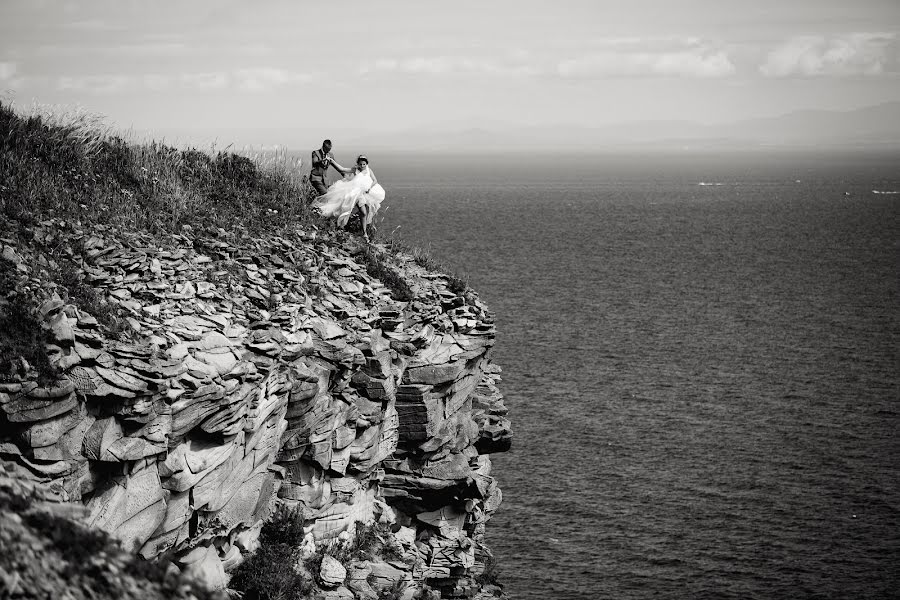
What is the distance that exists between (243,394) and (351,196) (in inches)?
466

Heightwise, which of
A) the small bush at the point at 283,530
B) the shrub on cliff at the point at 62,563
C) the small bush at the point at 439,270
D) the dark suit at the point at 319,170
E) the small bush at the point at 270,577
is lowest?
the small bush at the point at 270,577

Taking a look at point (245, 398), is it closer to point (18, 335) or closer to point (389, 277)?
point (18, 335)

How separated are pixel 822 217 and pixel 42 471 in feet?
549

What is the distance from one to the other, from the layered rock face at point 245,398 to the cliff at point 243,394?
0.05 meters

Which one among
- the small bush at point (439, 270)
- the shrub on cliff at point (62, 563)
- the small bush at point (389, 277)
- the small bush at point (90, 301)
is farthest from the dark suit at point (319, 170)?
the shrub on cliff at point (62, 563)

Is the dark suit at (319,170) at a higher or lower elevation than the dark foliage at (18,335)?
higher

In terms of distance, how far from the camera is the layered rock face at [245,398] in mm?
17812

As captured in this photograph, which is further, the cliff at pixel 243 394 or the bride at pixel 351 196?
the bride at pixel 351 196

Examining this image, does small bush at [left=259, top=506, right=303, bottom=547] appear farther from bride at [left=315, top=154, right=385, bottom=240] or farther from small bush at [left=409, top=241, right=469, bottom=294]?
small bush at [left=409, top=241, right=469, bottom=294]

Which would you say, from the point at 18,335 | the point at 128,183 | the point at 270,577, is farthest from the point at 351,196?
the point at 18,335

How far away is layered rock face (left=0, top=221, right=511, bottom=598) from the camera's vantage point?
17812mm

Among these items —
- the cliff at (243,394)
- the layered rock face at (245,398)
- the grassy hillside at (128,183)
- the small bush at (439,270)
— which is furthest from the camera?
the small bush at (439,270)

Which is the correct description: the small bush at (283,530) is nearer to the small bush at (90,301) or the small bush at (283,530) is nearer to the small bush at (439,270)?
the small bush at (90,301)

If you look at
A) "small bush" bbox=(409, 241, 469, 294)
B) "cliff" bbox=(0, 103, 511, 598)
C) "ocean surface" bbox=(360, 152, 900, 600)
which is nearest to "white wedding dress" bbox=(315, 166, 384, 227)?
"cliff" bbox=(0, 103, 511, 598)
